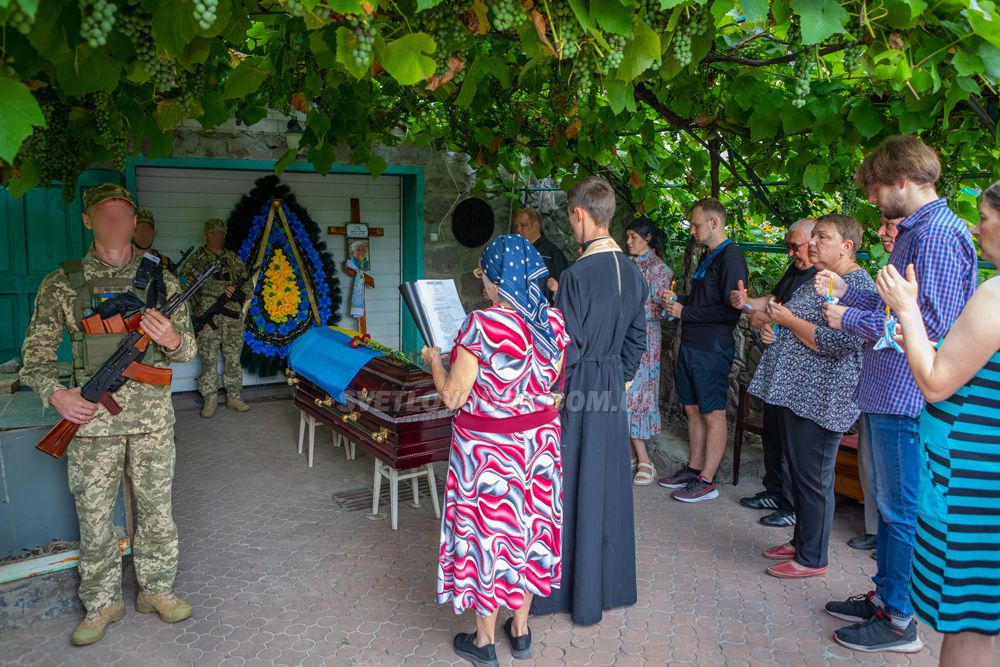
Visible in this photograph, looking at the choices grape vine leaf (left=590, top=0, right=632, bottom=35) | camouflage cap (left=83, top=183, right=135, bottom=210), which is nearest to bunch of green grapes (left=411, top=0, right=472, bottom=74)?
grape vine leaf (left=590, top=0, right=632, bottom=35)

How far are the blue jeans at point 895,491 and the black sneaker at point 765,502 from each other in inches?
66.3

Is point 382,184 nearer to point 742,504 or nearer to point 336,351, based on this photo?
point 336,351

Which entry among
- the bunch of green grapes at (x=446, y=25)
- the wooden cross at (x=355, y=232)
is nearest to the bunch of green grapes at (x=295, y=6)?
the bunch of green grapes at (x=446, y=25)

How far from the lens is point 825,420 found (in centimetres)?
369

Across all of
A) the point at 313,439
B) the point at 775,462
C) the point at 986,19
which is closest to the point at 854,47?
the point at 986,19

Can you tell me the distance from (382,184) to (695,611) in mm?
6607

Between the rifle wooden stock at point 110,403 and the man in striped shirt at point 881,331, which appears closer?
the man in striped shirt at point 881,331

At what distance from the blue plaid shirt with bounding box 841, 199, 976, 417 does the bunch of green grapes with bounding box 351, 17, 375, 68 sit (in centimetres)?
232

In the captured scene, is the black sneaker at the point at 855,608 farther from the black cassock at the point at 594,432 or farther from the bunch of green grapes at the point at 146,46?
the bunch of green grapes at the point at 146,46

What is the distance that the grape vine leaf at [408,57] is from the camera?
2385mm

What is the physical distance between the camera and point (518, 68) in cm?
488

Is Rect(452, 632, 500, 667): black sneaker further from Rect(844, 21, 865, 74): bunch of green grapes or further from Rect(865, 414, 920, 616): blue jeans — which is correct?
Rect(844, 21, 865, 74): bunch of green grapes

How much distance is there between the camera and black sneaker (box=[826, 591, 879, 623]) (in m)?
3.54

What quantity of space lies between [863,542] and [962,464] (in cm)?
244
